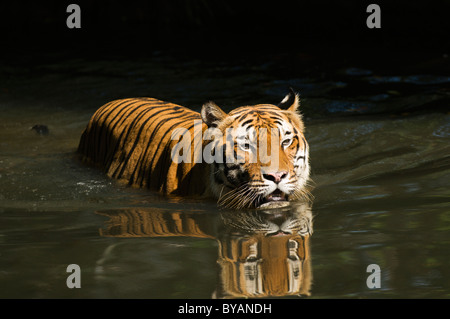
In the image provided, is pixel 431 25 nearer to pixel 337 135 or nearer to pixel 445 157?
pixel 337 135

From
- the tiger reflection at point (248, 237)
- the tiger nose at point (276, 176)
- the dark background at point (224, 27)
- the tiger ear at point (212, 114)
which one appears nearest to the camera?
the tiger reflection at point (248, 237)

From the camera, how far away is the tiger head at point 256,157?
11.7ft

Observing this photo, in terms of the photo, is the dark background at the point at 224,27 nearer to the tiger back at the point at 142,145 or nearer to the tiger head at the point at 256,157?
the tiger back at the point at 142,145

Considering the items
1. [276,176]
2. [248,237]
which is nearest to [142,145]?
[276,176]

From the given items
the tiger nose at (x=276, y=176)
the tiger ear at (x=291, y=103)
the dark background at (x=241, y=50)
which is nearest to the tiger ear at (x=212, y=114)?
the tiger ear at (x=291, y=103)

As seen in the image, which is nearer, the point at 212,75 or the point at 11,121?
the point at 11,121

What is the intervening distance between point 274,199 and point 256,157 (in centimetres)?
23

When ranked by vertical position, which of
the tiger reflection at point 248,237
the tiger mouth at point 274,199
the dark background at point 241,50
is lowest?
the tiger reflection at point 248,237

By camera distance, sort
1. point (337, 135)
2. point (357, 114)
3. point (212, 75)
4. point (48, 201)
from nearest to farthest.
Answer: point (48, 201) → point (337, 135) → point (357, 114) → point (212, 75)

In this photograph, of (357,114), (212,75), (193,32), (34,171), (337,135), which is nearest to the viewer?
(34,171)

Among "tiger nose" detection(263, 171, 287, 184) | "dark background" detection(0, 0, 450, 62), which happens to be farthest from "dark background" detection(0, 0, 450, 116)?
"tiger nose" detection(263, 171, 287, 184)

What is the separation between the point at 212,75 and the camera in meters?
8.10

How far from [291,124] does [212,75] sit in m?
4.33
